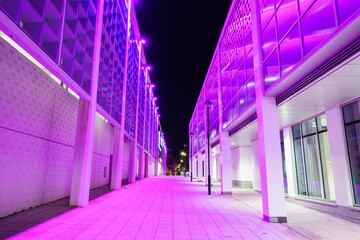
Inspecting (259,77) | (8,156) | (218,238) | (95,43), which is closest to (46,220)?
(8,156)

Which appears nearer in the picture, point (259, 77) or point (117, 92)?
point (259, 77)

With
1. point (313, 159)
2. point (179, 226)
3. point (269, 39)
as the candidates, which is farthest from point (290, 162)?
point (179, 226)

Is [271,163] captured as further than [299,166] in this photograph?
No

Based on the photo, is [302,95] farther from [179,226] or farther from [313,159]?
[179,226]

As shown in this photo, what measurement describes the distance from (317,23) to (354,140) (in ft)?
18.3

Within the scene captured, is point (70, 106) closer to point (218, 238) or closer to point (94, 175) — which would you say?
point (94, 175)

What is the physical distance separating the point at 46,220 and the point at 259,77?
9.10 m

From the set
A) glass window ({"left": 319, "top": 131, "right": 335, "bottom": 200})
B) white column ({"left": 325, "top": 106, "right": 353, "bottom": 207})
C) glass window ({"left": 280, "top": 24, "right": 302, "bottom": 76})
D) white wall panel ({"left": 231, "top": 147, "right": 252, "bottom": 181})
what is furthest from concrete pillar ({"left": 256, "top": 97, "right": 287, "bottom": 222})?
white wall panel ({"left": 231, "top": 147, "right": 252, "bottom": 181})

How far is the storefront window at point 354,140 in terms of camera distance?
8904 millimetres

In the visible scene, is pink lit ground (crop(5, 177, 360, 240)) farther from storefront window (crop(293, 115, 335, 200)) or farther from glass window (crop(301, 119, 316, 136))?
glass window (crop(301, 119, 316, 136))

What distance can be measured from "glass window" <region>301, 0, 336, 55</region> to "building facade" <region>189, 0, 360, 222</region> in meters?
0.02

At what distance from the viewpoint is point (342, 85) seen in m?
7.43

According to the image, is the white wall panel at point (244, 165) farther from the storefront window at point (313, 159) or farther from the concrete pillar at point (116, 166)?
the concrete pillar at point (116, 166)

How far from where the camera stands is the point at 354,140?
29.9 ft
